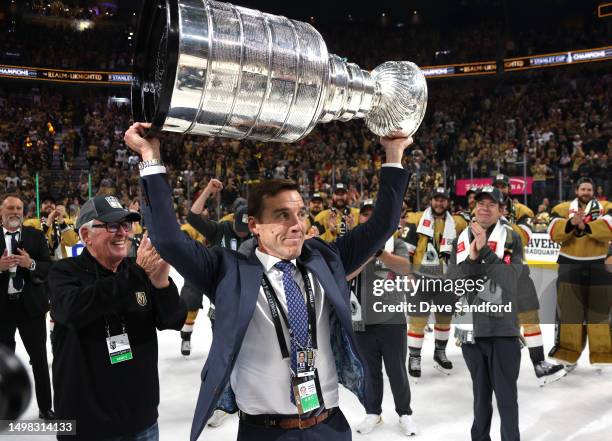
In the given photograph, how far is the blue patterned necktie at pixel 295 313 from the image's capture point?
1.74m

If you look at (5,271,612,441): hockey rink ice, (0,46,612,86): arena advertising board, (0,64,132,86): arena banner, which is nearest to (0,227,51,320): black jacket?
(5,271,612,441): hockey rink ice

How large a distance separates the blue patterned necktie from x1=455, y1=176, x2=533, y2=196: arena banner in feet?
33.1

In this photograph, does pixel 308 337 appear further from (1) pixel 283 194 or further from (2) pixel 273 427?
(1) pixel 283 194

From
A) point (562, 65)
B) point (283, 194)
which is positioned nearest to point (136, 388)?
point (283, 194)

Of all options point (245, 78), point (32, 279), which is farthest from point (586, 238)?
point (245, 78)

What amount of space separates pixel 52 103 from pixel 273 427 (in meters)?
24.7

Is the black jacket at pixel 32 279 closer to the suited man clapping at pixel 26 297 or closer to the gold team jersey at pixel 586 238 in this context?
the suited man clapping at pixel 26 297

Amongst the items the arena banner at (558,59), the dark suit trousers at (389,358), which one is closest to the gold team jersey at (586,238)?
the dark suit trousers at (389,358)

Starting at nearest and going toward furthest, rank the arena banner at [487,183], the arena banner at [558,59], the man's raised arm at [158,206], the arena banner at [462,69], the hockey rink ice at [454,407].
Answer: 1. the man's raised arm at [158,206]
2. the hockey rink ice at [454,407]
3. the arena banner at [487,183]
4. the arena banner at [558,59]
5. the arena banner at [462,69]

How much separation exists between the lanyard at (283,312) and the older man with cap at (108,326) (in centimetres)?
50

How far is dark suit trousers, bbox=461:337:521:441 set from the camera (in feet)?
10.7

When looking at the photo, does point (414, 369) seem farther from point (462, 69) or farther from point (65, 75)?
point (65, 75)

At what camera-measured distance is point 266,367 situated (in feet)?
5.78

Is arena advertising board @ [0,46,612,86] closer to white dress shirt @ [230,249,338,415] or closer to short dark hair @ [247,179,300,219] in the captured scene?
short dark hair @ [247,179,300,219]
